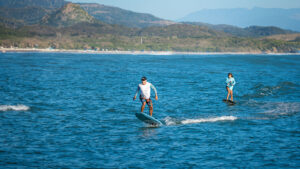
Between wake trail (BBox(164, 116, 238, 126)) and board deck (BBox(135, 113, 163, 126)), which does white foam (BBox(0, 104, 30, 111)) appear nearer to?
board deck (BBox(135, 113, 163, 126))

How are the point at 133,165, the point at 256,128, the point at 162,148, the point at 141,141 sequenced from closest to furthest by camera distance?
the point at 133,165
the point at 162,148
the point at 141,141
the point at 256,128

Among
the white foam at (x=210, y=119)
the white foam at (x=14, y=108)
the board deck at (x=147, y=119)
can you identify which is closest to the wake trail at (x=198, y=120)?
the white foam at (x=210, y=119)

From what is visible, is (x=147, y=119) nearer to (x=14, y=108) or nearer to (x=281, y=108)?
(x=14, y=108)

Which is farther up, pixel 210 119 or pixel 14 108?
pixel 14 108

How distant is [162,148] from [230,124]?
6347 millimetres

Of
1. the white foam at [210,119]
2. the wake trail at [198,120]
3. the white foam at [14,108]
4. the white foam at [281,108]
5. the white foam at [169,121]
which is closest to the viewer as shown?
the white foam at [169,121]

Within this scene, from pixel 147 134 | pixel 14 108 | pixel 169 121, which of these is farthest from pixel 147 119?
pixel 14 108

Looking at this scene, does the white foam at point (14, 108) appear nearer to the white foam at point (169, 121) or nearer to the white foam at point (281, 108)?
the white foam at point (169, 121)

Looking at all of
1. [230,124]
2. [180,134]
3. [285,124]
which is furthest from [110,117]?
[285,124]

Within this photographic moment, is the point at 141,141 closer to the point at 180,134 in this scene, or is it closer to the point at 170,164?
the point at 180,134

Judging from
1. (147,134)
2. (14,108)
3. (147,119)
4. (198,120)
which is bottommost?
(147,134)

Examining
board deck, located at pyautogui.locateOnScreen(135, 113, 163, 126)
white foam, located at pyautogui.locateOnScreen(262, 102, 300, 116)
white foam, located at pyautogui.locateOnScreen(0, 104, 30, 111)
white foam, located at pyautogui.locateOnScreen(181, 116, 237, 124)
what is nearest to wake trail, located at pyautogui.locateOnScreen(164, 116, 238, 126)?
white foam, located at pyautogui.locateOnScreen(181, 116, 237, 124)

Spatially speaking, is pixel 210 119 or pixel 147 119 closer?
pixel 147 119

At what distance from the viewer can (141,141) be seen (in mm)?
17328
